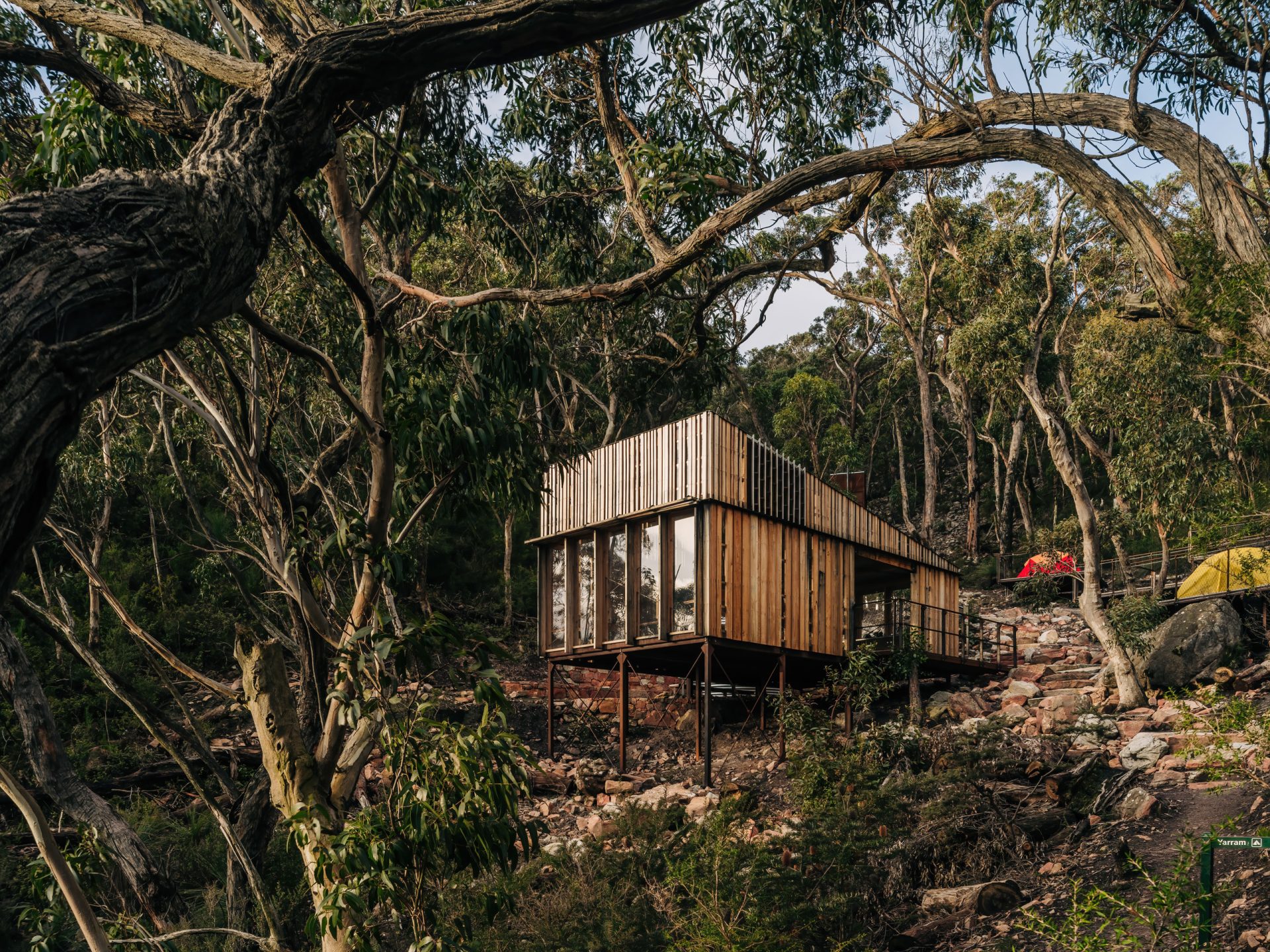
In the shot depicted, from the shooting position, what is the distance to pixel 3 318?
6.46 ft

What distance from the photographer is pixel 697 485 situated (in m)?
16.7

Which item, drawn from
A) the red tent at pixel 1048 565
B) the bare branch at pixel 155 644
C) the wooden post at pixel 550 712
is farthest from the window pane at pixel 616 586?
the red tent at pixel 1048 565

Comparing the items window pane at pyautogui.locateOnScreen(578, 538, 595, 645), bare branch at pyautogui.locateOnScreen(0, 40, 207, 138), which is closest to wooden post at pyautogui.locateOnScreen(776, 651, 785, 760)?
window pane at pyautogui.locateOnScreen(578, 538, 595, 645)

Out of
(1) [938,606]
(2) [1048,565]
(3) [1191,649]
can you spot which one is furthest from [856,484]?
(3) [1191,649]

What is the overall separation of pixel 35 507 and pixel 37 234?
54cm

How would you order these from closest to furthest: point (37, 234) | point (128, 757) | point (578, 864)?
point (37, 234), point (578, 864), point (128, 757)

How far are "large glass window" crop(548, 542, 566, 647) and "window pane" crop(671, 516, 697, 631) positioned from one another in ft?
10.6

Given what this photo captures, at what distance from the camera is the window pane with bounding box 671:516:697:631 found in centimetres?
1673

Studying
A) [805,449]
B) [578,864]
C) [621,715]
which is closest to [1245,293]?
[578,864]

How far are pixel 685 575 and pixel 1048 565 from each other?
16894 mm

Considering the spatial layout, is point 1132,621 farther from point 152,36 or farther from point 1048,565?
point 152,36

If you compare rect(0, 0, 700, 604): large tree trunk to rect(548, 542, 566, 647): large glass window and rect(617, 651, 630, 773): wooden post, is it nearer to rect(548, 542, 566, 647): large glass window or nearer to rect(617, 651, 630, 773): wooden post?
rect(617, 651, 630, 773): wooden post

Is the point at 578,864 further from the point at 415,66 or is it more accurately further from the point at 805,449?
the point at 805,449

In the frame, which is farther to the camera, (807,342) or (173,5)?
(807,342)
